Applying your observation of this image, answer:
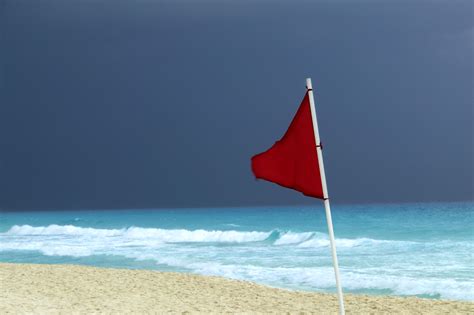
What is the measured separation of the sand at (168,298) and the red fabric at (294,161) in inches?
183

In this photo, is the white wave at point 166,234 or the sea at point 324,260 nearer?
the sea at point 324,260

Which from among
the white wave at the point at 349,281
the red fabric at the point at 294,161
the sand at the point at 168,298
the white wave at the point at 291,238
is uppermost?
the red fabric at the point at 294,161

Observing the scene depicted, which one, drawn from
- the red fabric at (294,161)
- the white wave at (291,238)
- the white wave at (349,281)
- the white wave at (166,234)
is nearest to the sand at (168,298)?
the white wave at (349,281)

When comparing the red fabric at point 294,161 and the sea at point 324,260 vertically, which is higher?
the red fabric at point 294,161

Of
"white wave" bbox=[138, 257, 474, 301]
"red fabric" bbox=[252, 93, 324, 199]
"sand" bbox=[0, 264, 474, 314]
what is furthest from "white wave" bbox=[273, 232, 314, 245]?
"red fabric" bbox=[252, 93, 324, 199]

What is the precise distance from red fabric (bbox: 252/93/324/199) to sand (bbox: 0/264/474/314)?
15.3ft

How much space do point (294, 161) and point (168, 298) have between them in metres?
6.06

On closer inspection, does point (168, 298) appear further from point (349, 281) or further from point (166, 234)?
point (166, 234)

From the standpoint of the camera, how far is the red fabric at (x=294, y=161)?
226 inches

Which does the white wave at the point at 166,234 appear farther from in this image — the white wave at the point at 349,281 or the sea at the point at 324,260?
the white wave at the point at 349,281

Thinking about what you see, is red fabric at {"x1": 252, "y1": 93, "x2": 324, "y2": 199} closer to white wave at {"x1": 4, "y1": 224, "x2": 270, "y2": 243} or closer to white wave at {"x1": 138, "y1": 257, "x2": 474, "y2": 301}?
white wave at {"x1": 138, "y1": 257, "x2": 474, "y2": 301}

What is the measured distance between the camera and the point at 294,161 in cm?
579

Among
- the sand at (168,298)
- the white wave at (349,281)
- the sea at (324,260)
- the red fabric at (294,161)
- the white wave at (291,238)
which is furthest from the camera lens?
the white wave at (291,238)

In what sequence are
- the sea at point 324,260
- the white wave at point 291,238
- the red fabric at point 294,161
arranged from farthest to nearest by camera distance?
the white wave at point 291,238, the sea at point 324,260, the red fabric at point 294,161
